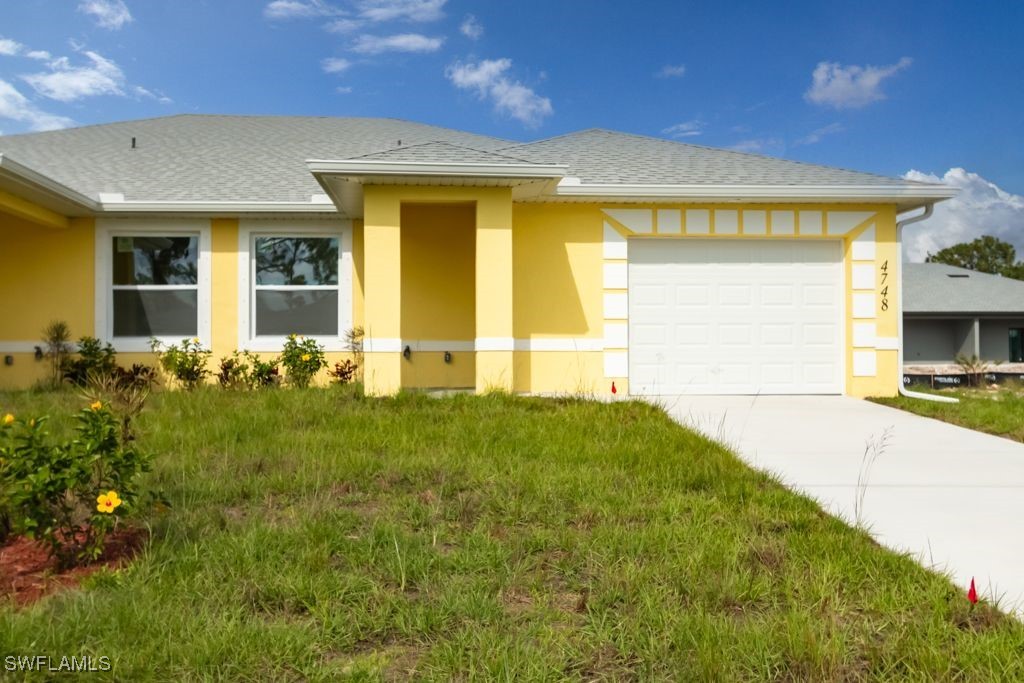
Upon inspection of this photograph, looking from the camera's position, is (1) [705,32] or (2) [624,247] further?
(1) [705,32]

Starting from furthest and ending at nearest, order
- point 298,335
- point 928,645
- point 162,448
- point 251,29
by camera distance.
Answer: point 251,29 < point 298,335 < point 162,448 < point 928,645

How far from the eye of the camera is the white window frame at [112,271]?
1016 centimetres

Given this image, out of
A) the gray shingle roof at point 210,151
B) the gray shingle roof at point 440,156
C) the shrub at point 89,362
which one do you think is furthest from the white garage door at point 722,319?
the shrub at point 89,362

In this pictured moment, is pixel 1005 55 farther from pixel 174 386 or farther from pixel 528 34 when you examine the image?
pixel 174 386

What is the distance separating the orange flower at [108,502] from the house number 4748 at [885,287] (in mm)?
10634

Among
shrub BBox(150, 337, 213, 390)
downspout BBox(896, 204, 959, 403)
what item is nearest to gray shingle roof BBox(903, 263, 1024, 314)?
downspout BBox(896, 204, 959, 403)

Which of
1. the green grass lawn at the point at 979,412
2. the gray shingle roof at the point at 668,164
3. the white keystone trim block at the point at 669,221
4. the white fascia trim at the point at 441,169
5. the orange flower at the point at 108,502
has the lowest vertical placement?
the green grass lawn at the point at 979,412

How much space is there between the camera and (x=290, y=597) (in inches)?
106

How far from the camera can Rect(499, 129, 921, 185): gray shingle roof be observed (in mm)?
9719

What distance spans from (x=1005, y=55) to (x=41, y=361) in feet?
81.5

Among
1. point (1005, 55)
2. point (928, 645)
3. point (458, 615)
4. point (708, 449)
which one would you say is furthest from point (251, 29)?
point (1005, 55)

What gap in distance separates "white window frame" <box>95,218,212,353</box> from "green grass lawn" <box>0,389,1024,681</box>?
6144 millimetres

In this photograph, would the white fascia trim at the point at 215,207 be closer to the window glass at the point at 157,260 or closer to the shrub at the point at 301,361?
the window glass at the point at 157,260

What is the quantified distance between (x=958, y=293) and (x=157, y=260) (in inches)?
1189
